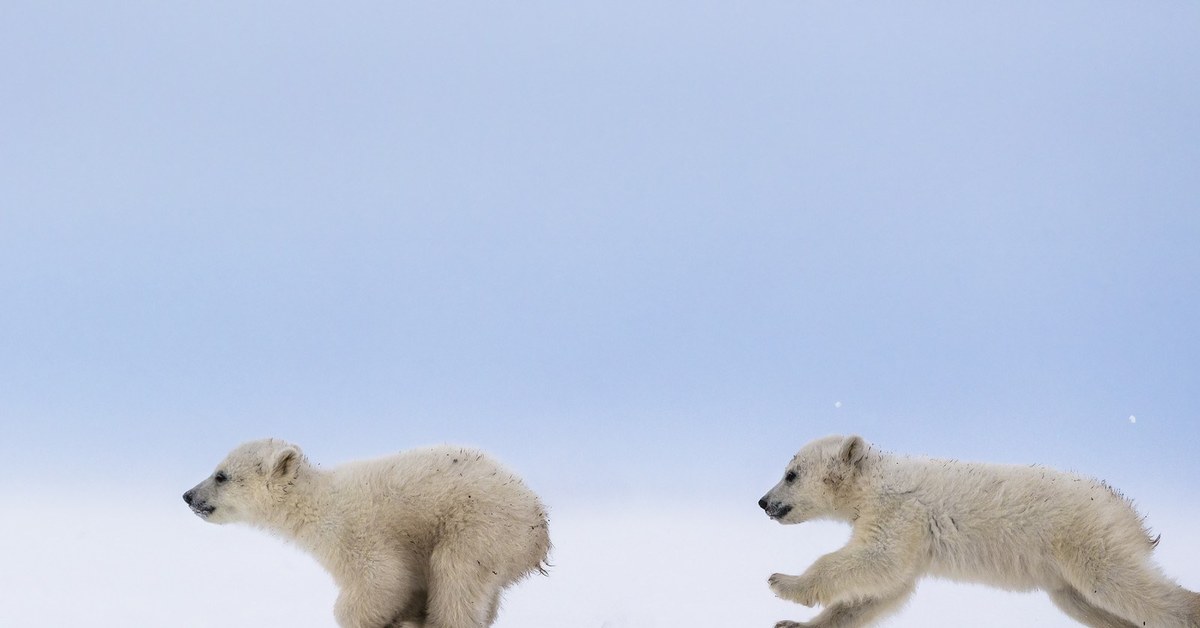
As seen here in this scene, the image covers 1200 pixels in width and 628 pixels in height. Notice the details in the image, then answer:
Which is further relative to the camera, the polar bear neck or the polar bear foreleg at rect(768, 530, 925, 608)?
the polar bear neck

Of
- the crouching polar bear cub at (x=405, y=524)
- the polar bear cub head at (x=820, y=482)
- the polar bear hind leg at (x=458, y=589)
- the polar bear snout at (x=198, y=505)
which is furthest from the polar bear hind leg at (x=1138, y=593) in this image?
the polar bear snout at (x=198, y=505)

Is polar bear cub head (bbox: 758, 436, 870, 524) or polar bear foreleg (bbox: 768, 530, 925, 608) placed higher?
polar bear cub head (bbox: 758, 436, 870, 524)

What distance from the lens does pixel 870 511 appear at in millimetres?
9508

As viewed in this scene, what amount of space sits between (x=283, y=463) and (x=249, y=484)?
1.16 feet

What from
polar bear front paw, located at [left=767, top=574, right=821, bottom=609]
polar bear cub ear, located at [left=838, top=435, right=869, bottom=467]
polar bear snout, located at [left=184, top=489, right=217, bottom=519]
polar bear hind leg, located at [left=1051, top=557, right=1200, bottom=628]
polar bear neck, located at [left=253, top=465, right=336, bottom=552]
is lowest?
polar bear hind leg, located at [left=1051, top=557, right=1200, bottom=628]

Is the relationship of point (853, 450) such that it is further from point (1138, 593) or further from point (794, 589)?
point (1138, 593)

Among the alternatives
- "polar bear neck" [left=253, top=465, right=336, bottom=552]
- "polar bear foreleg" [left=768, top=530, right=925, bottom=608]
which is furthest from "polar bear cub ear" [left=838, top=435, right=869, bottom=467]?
"polar bear neck" [left=253, top=465, right=336, bottom=552]

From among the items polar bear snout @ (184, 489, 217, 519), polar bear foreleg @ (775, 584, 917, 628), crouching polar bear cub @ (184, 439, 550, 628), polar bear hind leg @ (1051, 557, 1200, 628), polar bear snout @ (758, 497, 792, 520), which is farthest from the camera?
polar bear snout @ (758, 497, 792, 520)

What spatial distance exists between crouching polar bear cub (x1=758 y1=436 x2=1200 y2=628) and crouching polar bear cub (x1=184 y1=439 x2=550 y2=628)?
7.21ft

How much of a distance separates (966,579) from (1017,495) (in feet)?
2.60

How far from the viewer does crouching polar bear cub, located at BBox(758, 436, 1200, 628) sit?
8797 mm

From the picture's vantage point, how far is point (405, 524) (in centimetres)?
905

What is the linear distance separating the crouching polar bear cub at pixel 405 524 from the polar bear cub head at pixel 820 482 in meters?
2.19

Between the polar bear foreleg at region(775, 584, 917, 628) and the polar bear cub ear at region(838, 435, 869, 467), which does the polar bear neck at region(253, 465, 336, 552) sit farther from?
the polar bear cub ear at region(838, 435, 869, 467)
